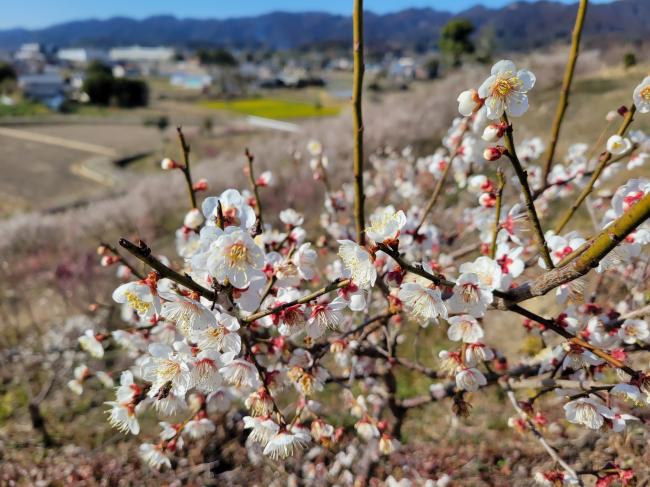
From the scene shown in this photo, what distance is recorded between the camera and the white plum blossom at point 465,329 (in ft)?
4.32

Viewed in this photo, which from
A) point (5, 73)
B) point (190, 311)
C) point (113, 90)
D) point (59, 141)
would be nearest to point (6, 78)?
point (5, 73)

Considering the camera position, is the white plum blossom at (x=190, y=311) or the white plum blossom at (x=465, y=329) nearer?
the white plum blossom at (x=190, y=311)

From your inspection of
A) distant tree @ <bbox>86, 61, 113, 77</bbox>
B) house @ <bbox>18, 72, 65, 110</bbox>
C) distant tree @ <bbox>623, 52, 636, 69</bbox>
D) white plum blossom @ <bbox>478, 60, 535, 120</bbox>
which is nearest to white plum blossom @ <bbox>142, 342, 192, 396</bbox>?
white plum blossom @ <bbox>478, 60, 535, 120</bbox>

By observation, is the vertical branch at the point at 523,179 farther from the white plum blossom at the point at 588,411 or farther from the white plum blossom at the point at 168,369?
the white plum blossom at the point at 168,369

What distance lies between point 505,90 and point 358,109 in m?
0.37

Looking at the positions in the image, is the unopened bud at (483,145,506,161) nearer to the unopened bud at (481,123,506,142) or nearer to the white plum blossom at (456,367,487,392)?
the unopened bud at (481,123,506,142)

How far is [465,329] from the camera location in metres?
1.34

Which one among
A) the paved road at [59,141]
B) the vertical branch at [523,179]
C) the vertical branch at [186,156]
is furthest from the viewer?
the paved road at [59,141]

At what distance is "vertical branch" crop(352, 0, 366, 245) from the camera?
1015mm

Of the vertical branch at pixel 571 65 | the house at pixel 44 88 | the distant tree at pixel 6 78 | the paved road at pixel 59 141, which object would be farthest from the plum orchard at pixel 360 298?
the distant tree at pixel 6 78

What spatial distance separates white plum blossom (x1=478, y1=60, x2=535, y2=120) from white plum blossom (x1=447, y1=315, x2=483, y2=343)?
60cm

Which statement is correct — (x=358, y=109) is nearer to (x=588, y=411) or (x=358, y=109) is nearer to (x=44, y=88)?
(x=588, y=411)

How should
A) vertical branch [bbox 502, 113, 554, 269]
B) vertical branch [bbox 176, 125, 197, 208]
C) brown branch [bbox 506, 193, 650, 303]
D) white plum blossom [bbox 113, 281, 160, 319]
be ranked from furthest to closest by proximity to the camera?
vertical branch [bbox 176, 125, 197, 208] → white plum blossom [bbox 113, 281, 160, 319] → vertical branch [bbox 502, 113, 554, 269] → brown branch [bbox 506, 193, 650, 303]

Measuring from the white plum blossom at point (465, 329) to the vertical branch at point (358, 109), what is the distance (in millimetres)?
385
